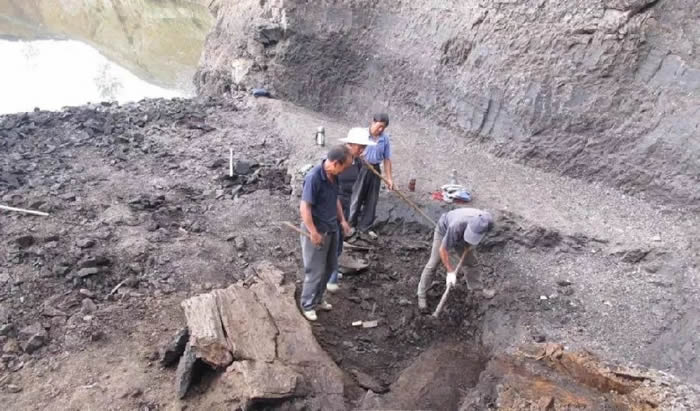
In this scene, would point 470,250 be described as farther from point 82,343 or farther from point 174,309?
point 82,343

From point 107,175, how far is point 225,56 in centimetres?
556

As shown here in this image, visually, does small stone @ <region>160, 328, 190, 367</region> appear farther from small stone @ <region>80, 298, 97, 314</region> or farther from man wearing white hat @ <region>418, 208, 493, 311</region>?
man wearing white hat @ <region>418, 208, 493, 311</region>

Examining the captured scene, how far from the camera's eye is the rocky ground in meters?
4.74

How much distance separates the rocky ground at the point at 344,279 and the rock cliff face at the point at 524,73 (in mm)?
487

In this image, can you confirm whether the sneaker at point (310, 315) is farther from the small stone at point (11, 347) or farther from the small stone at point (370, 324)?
the small stone at point (11, 347)

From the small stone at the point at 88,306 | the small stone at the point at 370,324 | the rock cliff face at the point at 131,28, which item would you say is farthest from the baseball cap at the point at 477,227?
the rock cliff face at the point at 131,28

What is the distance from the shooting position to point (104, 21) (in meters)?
25.8

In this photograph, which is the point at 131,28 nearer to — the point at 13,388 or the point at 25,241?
the point at 25,241

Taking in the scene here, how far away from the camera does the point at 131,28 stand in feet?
82.4

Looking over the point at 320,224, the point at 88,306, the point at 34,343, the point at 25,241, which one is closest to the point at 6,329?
the point at 34,343

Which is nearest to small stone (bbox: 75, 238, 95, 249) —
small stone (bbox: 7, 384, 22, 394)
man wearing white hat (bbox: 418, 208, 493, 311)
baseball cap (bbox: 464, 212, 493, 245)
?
small stone (bbox: 7, 384, 22, 394)

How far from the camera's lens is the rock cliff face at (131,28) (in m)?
23.5

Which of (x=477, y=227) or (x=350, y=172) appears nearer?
(x=477, y=227)

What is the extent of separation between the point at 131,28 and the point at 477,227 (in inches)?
971
